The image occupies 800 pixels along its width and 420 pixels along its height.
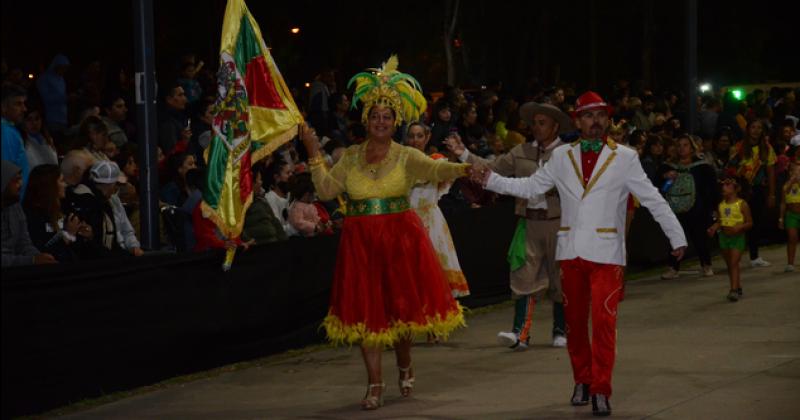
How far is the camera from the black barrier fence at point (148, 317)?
32.6 ft

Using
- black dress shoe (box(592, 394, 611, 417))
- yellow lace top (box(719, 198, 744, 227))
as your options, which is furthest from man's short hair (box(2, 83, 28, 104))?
yellow lace top (box(719, 198, 744, 227))

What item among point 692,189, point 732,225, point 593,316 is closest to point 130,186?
point 593,316

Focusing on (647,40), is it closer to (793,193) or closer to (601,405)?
(793,193)

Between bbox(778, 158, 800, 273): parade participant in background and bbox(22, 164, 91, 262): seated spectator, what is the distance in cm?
1044

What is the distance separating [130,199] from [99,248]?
2392 millimetres

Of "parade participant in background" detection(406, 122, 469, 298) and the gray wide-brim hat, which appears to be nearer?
the gray wide-brim hat

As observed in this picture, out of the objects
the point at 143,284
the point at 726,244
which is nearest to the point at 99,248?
the point at 143,284

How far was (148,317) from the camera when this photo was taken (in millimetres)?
11078

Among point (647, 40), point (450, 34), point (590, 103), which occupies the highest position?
point (647, 40)

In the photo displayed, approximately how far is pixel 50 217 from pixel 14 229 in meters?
0.67

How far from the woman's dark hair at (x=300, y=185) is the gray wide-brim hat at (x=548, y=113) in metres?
2.43

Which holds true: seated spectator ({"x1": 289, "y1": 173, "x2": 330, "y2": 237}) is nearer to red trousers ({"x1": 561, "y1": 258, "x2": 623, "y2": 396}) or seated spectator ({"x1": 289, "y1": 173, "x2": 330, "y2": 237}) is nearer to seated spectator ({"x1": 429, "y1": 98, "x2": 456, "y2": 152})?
red trousers ({"x1": 561, "y1": 258, "x2": 623, "y2": 396})

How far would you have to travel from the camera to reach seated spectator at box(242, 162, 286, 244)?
1288 centimetres

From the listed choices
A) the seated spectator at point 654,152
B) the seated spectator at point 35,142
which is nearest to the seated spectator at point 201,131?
the seated spectator at point 35,142
